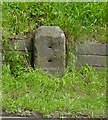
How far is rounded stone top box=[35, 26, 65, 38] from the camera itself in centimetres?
522

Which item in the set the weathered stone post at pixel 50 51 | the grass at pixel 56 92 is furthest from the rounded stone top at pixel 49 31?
the grass at pixel 56 92

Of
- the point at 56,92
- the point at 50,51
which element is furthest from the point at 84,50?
the point at 56,92

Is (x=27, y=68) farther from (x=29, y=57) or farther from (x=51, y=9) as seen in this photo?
(x=51, y=9)

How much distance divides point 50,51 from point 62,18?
560mm

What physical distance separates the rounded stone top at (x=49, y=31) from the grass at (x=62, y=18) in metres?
0.17

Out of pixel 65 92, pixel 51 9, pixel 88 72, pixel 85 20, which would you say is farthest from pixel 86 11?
pixel 65 92

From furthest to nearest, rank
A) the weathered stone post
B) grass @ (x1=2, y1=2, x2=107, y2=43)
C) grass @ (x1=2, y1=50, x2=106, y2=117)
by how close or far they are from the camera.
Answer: grass @ (x1=2, y1=2, x2=107, y2=43) < the weathered stone post < grass @ (x1=2, y1=50, x2=106, y2=117)

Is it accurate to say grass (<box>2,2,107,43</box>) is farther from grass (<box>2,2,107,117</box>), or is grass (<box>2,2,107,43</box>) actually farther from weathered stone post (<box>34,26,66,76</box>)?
weathered stone post (<box>34,26,66,76</box>)

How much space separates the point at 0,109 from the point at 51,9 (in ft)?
6.09

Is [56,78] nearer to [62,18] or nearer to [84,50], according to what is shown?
[84,50]

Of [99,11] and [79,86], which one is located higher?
[99,11]

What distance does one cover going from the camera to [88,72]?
Answer: 5.12 meters

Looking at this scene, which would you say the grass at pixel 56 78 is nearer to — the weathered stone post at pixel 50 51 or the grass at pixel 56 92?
the grass at pixel 56 92

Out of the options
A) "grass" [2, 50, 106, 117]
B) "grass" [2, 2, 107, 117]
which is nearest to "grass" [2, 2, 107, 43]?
"grass" [2, 2, 107, 117]
